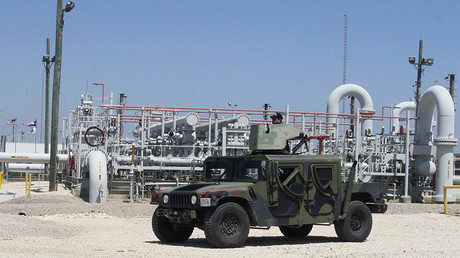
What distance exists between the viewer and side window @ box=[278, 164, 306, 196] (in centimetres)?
1418

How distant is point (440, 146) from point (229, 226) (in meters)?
21.6

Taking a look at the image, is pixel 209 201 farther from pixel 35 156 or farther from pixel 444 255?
pixel 35 156

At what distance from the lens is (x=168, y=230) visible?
14.4 metres

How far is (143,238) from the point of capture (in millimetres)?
15406

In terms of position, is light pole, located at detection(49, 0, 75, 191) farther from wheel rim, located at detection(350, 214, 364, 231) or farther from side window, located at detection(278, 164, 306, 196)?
wheel rim, located at detection(350, 214, 364, 231)

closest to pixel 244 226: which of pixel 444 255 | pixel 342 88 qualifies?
pixel 444 255

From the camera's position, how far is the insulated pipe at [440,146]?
32.7 meters

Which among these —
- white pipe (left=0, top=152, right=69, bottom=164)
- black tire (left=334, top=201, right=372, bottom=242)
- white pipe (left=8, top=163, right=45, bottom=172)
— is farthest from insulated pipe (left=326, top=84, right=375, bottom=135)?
white pipe (left=8, top=163, right=45, bottom=172)

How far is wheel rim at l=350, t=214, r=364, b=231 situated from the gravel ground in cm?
39

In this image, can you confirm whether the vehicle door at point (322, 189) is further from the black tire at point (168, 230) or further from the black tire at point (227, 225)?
the black tire at point (168, 230)

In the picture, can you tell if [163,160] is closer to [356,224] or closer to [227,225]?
[356,224]

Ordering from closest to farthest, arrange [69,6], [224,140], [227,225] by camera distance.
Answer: [227,225]
[224,140]
[69,6]

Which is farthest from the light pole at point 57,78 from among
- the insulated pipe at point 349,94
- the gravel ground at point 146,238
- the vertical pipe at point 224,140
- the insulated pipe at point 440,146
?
the insulated pipe at point 440,146

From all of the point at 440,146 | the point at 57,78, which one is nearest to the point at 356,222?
the point at 57,78
